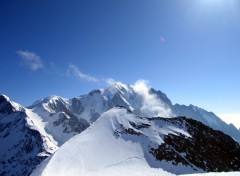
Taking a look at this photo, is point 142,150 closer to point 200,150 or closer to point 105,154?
point 105,154

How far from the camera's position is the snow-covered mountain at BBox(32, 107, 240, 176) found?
1992 inches

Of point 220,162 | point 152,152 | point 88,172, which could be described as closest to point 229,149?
point 220,162

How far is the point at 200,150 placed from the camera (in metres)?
67.1

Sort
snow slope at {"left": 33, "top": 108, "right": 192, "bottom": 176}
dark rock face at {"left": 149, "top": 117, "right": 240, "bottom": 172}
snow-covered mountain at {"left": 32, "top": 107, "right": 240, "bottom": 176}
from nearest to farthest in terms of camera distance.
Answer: snow slope at {"left": 33, "top": 108, "right": 192, "bottom": 176} → snow-covered mountain at {"left": 32, "top": 107, "right": 240, "bottom": 176} → dark rock face at {"left": 149, "top": 117, "right": 240, "bottom": 172}

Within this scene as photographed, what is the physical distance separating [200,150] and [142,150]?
15.6 m

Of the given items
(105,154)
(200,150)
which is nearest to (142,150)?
(105,154)

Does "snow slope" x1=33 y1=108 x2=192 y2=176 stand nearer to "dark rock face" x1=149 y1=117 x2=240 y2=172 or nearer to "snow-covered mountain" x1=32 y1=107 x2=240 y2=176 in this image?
"snow-covered mountain" x1=32 y1=107 x2=240 y2=176

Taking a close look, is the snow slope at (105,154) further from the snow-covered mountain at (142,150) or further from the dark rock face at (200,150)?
the dark rock face at (200,150)

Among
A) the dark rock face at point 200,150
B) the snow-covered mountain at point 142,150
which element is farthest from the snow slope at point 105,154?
the dark rock face at point 200,150

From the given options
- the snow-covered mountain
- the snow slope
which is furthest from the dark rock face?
the snow slope

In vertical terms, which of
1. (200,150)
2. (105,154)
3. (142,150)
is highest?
(142,150)

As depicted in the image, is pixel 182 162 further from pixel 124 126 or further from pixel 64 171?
pixel 64 171

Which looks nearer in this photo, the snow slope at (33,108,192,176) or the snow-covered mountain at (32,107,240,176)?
the snow slope at (33,108,192,176)

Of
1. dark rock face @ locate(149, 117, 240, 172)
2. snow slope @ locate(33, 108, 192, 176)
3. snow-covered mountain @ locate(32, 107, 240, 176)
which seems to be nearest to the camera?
snow slope @ locate(33, 108, 192, 176)
